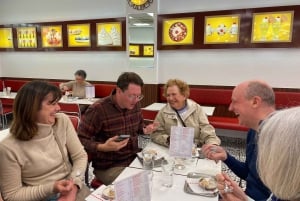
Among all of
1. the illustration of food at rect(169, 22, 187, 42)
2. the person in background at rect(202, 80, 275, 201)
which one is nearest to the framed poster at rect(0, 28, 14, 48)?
the illustration of food at rect(169, 22, 187, 42)

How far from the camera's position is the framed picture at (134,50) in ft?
15.9

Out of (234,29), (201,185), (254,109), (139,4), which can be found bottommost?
(201,185)

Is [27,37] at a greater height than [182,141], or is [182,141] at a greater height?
[27,37]

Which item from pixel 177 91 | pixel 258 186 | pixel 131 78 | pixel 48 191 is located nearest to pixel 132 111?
pixel 131 78

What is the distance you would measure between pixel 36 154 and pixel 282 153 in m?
1.31

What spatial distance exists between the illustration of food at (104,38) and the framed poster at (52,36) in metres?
1.01

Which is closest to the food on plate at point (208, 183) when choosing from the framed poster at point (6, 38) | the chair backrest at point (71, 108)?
the chair backrest at point (71, 108)

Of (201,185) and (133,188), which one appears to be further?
(201,185)

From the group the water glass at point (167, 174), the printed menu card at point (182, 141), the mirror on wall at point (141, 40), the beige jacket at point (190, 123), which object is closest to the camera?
the water glass at point (167, 174)

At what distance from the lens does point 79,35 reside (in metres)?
5.28

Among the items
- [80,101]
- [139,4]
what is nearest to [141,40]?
[139,4]

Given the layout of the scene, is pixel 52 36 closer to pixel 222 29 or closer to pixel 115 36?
pixel 115 36

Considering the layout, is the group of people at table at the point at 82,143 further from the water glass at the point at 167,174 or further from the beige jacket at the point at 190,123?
the water glass at the point at 167,174

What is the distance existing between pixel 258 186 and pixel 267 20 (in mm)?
3251
